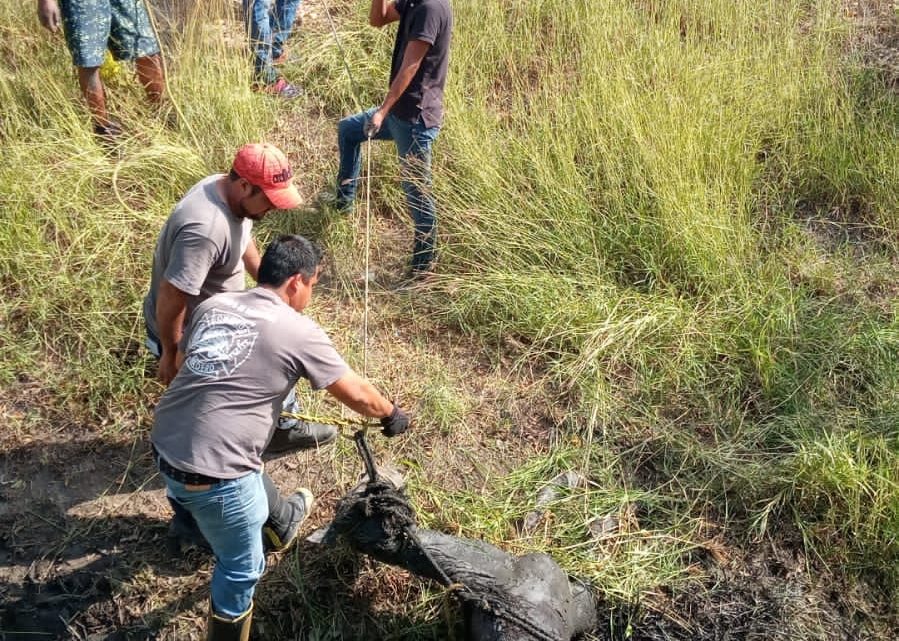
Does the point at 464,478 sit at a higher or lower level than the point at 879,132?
lower

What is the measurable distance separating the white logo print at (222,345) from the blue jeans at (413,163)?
6.42 feet

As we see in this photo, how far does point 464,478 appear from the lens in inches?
147

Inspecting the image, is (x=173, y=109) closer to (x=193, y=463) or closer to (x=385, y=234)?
(x=385, y=234)

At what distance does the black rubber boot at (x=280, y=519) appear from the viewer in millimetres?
3270

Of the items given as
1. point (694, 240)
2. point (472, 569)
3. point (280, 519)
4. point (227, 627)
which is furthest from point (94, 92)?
point (472, 569)

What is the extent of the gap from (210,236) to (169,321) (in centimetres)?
36

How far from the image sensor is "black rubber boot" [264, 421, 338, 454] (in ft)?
12.2

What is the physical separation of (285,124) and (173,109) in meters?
0.70

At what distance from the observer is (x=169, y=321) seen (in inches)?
A: 122

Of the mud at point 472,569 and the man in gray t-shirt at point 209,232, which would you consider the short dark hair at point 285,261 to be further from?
the mud at point 472,569

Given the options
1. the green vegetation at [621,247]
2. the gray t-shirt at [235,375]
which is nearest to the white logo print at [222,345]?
the gray t-shirt at [235,375]

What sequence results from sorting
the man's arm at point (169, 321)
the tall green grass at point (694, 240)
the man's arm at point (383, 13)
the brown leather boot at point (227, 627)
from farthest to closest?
the man's arm at point (383, 13) < the tall green grass at point (694, 240) < the man's arm at point (169, 321) < the brown leather boot at point (227, 627)

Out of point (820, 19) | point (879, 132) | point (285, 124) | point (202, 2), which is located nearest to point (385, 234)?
point (285, 124)

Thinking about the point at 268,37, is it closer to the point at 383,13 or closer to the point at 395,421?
the point at 383,13
